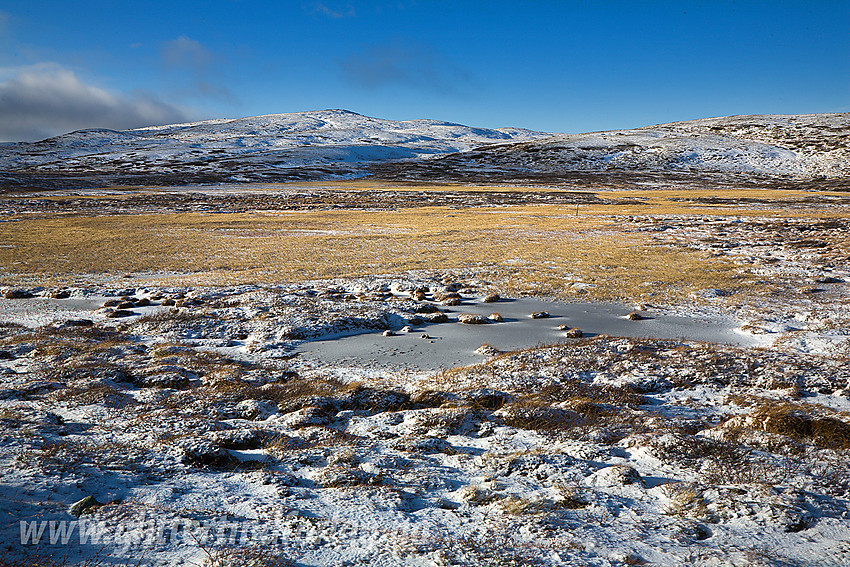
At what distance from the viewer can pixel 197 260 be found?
25.1m

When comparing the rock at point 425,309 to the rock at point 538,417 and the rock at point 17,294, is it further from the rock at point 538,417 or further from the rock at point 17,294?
the rock at point 17,294

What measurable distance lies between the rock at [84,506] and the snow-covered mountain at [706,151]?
120530 mm

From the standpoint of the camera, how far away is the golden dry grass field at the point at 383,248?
20281mm

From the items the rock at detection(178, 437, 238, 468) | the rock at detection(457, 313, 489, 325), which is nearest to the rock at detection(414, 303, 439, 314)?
the rock at detection(457, 313, 489, 325)

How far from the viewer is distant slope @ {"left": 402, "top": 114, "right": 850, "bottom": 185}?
109 metres

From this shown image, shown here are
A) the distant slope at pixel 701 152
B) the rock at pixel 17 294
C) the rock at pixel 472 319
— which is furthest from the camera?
the distant slope at pixel 701 152

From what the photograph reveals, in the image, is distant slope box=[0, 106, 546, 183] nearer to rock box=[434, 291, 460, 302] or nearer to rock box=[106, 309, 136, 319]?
rock box=[106, 309, 136, 319]

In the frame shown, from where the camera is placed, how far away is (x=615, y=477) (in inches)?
265

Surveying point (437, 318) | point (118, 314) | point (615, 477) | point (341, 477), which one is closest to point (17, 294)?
point (118, 314)

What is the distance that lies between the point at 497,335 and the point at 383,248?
1588cm

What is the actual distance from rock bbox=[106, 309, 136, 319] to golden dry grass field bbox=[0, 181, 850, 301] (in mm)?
4112

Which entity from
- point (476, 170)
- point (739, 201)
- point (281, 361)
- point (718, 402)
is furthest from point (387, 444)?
point (476, 170)

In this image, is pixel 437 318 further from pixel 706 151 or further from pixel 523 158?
pixel 706 151

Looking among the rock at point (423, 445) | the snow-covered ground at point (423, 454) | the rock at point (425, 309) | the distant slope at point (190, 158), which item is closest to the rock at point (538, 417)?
the snow-covered ground at point (423, 454)
